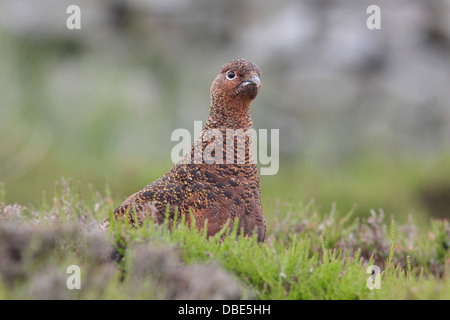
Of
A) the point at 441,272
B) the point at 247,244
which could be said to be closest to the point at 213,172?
the point at 247,244

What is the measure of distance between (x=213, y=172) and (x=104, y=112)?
6290 millimetres

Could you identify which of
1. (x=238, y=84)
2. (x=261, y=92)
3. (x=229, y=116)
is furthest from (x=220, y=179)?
(x=261, y=92)

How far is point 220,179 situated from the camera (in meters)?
3.49

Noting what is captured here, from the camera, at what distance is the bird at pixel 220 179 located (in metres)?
3.37

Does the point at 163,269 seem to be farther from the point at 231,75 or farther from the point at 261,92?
the point at 261,92

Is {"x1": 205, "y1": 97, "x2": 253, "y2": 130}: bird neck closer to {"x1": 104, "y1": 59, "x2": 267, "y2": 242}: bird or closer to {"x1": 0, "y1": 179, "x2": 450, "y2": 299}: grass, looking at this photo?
{"x1": 104, "y1": 59, "x2": 267, "y2": 242}: bird

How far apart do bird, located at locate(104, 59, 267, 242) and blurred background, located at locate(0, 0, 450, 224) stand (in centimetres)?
457

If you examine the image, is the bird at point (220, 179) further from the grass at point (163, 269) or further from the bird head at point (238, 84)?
the grass at point (163, 269)

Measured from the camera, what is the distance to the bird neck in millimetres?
3723

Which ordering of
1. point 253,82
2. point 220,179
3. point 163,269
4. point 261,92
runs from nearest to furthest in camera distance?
point 163,269 → point 220,179 → point 253,82 → point 261,92

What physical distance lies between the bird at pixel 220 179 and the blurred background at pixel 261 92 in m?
4.57

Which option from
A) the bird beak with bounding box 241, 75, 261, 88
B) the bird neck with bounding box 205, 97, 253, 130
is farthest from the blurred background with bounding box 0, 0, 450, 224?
the bird beak with bounding box 241, 75, 261, 88

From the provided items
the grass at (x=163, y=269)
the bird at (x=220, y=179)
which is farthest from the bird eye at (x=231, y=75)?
the grass at (x=163, y=269)

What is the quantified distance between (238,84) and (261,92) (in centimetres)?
714
